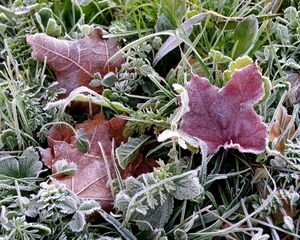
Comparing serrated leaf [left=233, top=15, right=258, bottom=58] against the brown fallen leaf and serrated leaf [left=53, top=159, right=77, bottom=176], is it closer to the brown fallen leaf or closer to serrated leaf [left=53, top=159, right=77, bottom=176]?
the brown fallen leaf

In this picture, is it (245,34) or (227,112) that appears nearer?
(227,112)

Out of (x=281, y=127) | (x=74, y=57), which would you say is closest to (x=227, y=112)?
(x=281, y=127)

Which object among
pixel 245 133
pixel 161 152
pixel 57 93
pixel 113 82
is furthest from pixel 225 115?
pixel 57 93

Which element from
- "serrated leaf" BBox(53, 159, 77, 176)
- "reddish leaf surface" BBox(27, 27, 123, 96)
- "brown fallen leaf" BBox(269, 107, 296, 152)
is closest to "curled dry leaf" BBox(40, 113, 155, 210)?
"serrated leaf" BBox(53, 159, 77, 176)

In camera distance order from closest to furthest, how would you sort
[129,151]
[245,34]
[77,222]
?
[77,222]
[129,151]
[245,34]

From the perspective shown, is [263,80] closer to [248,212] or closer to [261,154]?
[261,154]

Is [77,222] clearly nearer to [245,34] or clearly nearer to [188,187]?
[188,187]

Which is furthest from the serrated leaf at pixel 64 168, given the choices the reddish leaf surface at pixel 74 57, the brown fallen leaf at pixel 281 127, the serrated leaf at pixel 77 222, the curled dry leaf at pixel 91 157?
the brown fallen leaf at pixel 281 127
